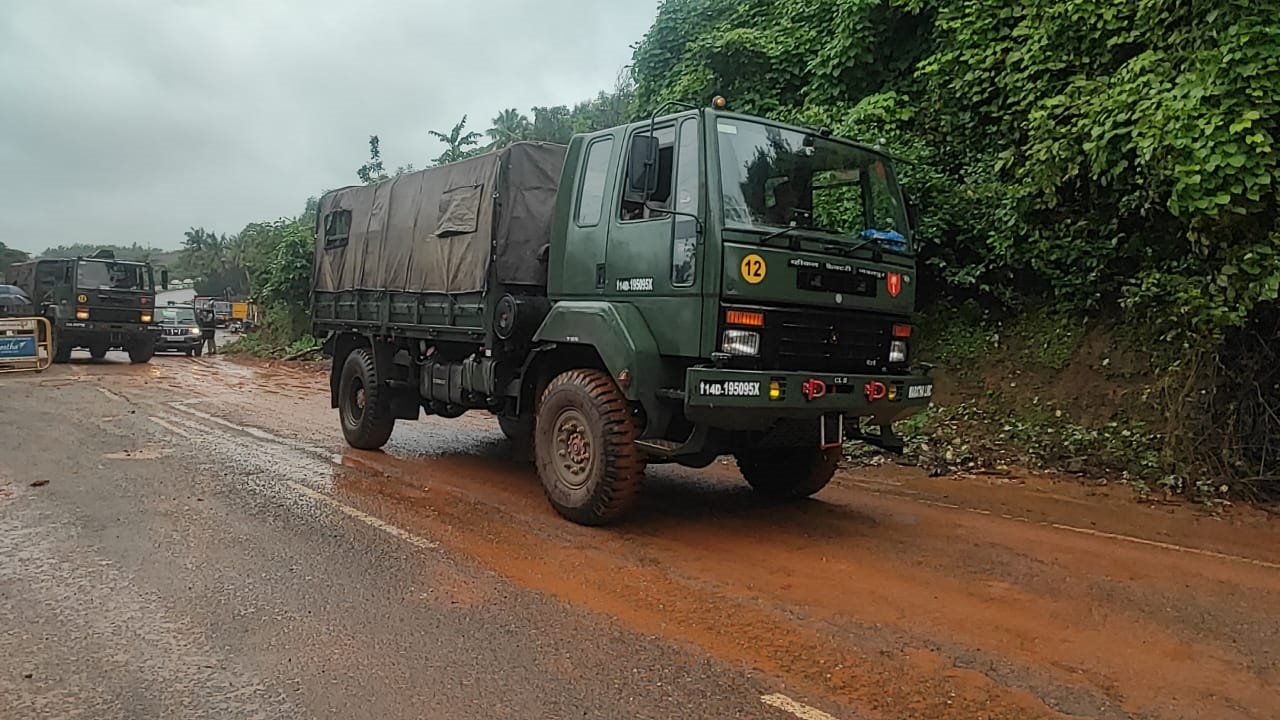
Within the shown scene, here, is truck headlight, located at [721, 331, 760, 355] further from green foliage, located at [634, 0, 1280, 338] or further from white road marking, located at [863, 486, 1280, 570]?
green foliage, located at [634, 0, 1280, 338]

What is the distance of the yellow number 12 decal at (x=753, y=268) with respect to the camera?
566cm

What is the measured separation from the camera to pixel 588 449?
6.36 meters

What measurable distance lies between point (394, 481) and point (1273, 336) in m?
7.38

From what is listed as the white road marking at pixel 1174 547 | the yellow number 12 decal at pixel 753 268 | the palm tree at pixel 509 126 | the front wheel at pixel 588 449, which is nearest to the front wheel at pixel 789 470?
the front wheel at pixel 588 449

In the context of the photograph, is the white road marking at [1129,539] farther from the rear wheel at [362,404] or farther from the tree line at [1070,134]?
the rear wheel at [362,404]

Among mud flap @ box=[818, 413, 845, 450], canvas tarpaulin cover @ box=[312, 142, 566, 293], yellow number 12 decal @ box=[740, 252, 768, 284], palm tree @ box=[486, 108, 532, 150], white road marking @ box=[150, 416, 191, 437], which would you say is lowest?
white road marking @ box=[150, 416, 191, 437]

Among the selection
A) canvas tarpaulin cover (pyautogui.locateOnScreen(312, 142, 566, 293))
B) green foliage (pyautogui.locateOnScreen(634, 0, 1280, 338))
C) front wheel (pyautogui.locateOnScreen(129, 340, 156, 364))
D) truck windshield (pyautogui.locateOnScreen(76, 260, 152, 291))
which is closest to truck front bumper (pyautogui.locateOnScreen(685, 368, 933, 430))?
canvas tarpaulin cover (pyautogui.locateOnScreen(312, 142, 566, 293))

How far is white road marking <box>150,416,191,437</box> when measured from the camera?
10.9m

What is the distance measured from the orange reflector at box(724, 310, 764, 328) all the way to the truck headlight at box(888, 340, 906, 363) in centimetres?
121

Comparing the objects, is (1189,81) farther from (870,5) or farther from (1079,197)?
(870,5)

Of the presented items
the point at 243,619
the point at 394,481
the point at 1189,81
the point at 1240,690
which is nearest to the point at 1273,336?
the point at 1189,81

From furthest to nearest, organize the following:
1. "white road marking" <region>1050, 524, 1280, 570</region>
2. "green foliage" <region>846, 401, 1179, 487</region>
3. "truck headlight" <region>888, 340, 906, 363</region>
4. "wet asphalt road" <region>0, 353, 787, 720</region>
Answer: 1. "green foliage" <region>846, 401, 1179, 487</region>
2. "truck headlight" <region>888, 340, 906, 363</region>
3. "white road marking" <region>1050, 524, 1280, 570</region>
4. "wet asphalt road" <region>0, 353, 787, 720</region>

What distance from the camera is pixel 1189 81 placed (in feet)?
23.5

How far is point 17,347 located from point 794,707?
21446 millimetres
